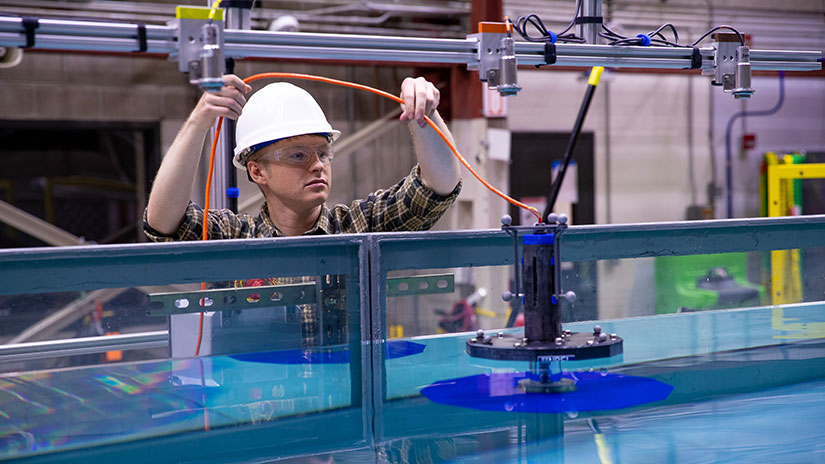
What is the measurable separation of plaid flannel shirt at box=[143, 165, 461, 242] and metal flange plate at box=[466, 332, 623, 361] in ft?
1.98

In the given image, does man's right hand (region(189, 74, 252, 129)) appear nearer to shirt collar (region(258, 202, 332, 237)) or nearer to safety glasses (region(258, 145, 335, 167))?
safety glasses (region(258, 145, 335, 167))

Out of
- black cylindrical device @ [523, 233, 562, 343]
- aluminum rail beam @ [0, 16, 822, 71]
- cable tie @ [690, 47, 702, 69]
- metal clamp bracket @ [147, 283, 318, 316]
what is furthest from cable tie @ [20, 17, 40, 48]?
cable tie @ [690, 47, 702, 69]

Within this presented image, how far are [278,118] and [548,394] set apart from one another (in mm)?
749

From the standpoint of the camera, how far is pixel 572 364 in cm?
108

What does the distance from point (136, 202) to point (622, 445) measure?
4818mm

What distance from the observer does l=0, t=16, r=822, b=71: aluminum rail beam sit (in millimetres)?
809

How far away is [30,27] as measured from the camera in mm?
800

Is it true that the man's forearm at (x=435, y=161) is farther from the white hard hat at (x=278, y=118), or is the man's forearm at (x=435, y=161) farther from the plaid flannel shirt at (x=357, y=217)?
the white hard hat at (x=278, y=118)

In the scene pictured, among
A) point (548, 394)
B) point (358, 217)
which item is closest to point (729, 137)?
point (358, 217)

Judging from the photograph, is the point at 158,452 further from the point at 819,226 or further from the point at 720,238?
the point at 819,226

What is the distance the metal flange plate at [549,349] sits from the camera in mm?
908

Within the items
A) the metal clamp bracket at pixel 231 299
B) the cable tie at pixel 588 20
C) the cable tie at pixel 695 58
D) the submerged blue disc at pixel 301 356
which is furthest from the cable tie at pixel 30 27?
the cable tie at pixel 695 58

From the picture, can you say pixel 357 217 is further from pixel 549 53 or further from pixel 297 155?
pixel 549 53

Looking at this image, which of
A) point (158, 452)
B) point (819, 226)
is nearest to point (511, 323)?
point (819, 226)
